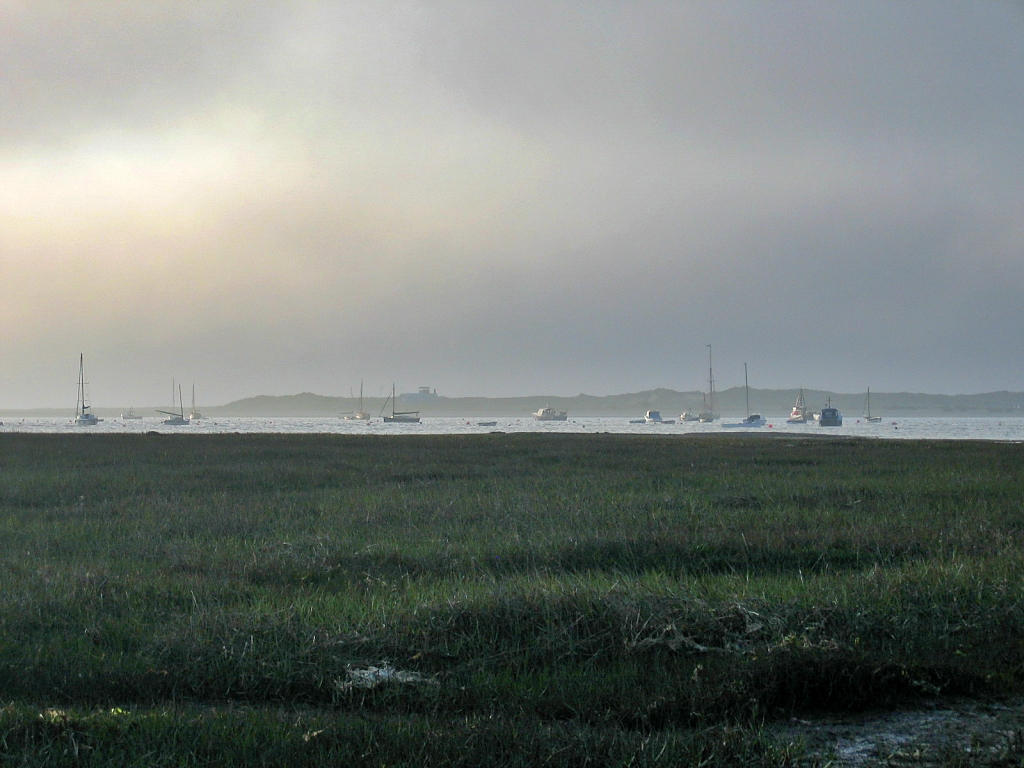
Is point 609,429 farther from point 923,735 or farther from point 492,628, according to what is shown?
point 923,735

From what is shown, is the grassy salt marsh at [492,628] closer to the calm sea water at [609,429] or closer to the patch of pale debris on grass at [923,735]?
the patch of pale debris on grass at [923,735]

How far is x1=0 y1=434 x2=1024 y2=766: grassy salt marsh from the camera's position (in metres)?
5.82

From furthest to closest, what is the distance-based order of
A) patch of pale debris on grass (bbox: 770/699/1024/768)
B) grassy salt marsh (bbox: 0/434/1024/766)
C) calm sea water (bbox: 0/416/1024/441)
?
calm sea water (bbox: 0/416/1024/441), grassy salt marsh (bbox: 0/434/1024/766), patch of pale debris on grass (bbox: 770/699/1024/768)

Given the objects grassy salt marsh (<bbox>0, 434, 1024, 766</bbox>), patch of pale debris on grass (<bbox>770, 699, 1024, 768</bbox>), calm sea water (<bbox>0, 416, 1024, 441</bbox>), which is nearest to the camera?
patch of pale debris on grass (<bbox>770, 699, 1024, 768</bbox>)

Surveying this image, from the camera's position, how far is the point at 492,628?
27.1ft

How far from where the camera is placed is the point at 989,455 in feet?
107

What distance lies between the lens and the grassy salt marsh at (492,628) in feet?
19.1

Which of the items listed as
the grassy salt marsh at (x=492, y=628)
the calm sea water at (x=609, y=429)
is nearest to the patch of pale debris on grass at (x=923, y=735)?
the grassy salt marsh at (x=492, y=628)

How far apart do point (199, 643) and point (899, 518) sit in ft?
40.9

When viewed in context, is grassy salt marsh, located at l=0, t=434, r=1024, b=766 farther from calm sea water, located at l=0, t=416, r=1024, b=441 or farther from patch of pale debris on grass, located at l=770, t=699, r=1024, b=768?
calm sea water, located at l=0, t=416, r=1024, b=441

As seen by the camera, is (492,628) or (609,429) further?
(609,429)

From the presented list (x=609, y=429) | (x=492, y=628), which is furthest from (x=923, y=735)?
(x=609, y=429)

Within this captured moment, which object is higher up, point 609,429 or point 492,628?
point 492,628

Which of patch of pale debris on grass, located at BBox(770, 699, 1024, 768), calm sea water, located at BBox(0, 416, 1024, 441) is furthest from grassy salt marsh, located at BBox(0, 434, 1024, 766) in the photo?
calm sea water, located at BBox(0, 416, 1024, 441)
